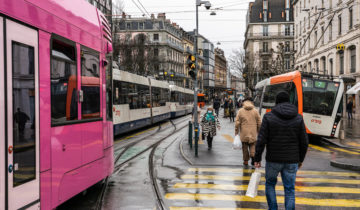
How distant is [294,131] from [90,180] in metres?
3.21

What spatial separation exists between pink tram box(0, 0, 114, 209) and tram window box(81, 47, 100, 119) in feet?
0.05

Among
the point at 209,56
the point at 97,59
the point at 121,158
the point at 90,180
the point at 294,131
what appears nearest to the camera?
the point at 294,131

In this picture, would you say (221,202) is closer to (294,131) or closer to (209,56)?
(294,131)

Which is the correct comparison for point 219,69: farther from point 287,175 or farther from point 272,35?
point 287,175

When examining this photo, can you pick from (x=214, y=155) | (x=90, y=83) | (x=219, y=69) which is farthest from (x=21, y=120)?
(x=219, y=69)

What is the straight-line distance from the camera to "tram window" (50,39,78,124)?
4.68m

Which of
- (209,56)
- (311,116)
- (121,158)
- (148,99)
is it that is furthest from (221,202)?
(209,56)

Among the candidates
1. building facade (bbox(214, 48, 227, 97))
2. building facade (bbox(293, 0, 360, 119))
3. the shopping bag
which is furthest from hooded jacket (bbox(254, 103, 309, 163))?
building facade (bbox(214, 48, 227, 97))

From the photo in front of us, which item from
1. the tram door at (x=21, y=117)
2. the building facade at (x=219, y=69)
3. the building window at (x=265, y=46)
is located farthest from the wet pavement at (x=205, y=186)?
the building facade at (x=219, y=69)

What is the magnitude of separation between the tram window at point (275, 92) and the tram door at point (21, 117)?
44.6 ft

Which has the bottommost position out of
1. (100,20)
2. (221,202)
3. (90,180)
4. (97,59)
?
(221,202)

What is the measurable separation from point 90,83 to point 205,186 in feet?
10.8

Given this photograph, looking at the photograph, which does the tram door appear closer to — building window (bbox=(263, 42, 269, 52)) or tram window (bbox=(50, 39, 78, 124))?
tram window (bbox=(50, 39, 78, 124))

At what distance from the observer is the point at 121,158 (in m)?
11.3
